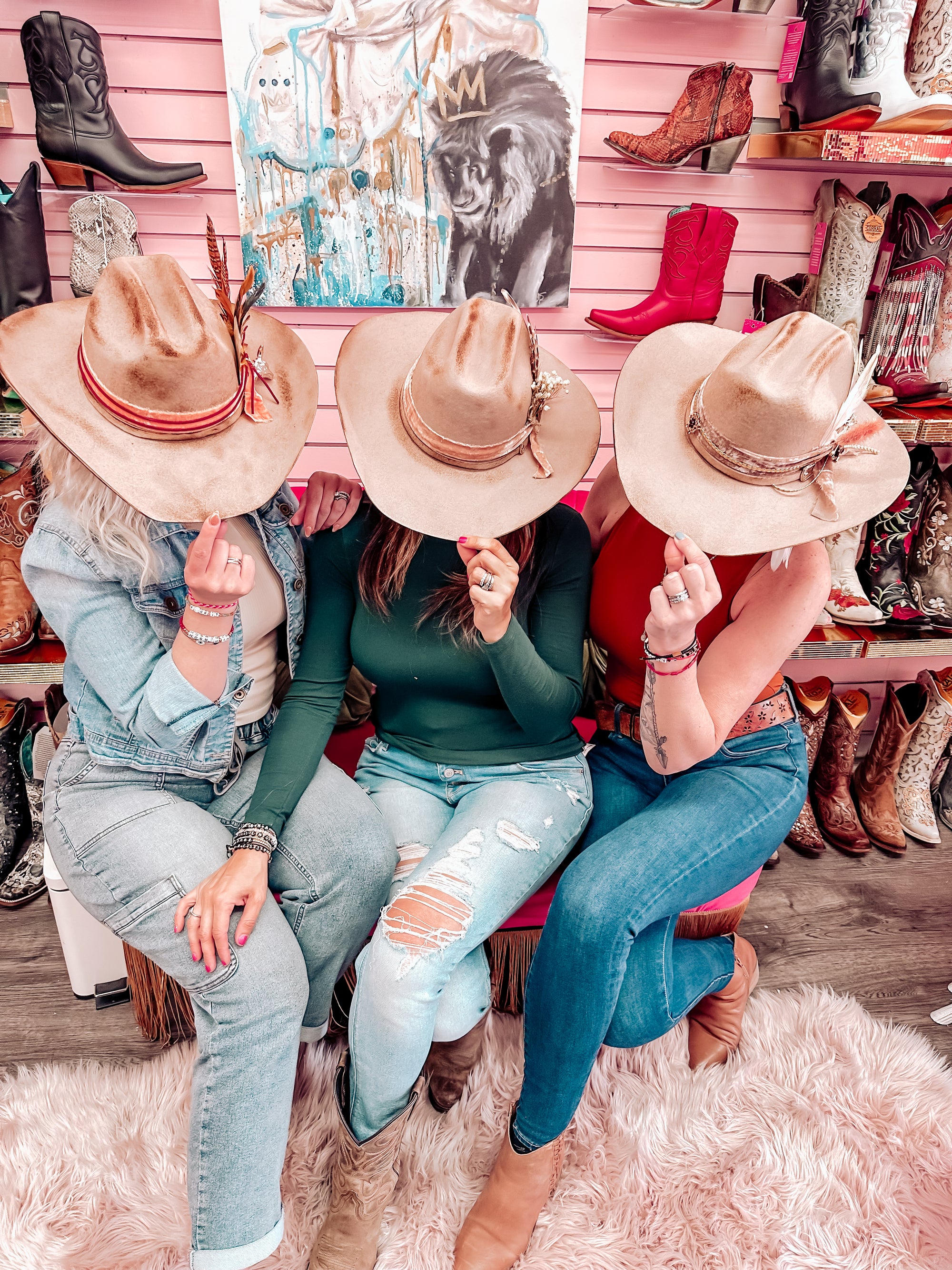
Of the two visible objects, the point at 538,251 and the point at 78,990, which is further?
the point at 538,251

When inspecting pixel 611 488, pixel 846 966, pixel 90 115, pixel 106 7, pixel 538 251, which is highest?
pixel 106 7

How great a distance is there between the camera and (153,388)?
113 centimetres

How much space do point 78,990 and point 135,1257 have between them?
26.8 inches

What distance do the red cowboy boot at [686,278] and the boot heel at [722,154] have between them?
3.8 inches

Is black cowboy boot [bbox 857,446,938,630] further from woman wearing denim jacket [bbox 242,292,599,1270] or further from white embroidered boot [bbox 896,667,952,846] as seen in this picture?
woman wearing denim jacket [bbox 242,292,599,1270]

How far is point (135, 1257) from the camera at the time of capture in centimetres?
132

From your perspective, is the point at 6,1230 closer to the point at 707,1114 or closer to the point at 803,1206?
the point at 707,1114

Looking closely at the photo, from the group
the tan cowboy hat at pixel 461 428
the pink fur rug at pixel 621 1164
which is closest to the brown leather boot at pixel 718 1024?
the pink fur rug at pixel 621 1164

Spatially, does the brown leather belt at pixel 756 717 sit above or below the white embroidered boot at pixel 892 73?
below

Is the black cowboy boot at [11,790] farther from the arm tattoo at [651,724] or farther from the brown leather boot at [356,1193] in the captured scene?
the arm tattoo at [651,724]

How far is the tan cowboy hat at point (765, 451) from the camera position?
47.2 inches

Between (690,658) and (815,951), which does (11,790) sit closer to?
(690,658)

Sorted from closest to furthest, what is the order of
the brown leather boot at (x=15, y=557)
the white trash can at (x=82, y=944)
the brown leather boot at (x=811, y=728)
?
the white trash can at (x=82, y=944)
the brown leather boot at (x=15, y=557)
the brown leather boot at (x=811, y=728)

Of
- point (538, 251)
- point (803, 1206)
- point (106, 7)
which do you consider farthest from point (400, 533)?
point (106, 7)
